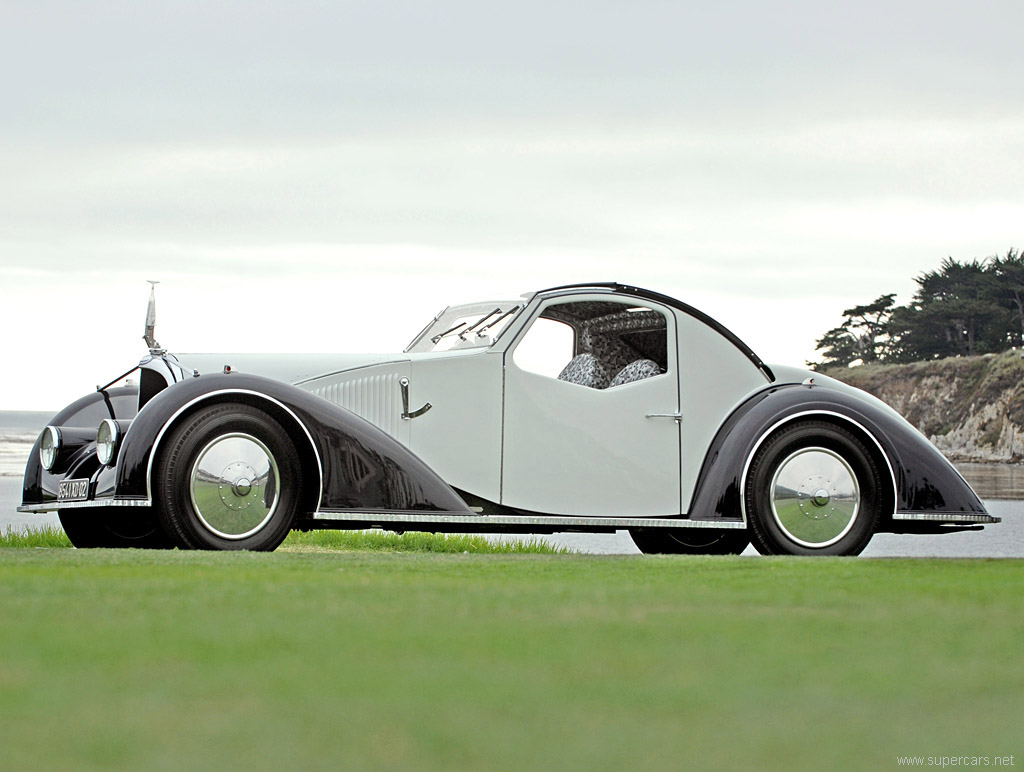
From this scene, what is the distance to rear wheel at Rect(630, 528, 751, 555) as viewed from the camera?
1134 centimetres

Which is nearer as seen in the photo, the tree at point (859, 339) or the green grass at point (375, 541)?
the green grass at point (375, 541)

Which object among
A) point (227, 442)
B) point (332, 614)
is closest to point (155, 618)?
point (332, 614)

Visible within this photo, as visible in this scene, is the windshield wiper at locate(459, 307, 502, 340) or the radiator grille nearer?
the radiator grille

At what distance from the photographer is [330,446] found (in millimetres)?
9070

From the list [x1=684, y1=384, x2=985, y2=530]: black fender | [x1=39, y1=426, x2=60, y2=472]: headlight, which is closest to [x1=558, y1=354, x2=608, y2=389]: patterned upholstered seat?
[x1=684, y1=384, x2=985, y2=530]: black fender

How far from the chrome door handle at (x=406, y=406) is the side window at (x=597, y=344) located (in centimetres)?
75

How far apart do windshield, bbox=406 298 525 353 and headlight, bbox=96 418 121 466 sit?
2570 mm

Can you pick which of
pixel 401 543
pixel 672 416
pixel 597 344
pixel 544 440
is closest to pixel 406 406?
pixel 544 440

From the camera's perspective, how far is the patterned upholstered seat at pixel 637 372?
33.4ft

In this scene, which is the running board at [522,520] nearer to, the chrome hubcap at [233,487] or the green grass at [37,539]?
the chrome hubcap at [233,487]

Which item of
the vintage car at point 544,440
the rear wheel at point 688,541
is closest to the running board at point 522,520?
the vintage car at point 544,440

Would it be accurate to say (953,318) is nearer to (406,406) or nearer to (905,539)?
(905,539)

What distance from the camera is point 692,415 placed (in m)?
10.1

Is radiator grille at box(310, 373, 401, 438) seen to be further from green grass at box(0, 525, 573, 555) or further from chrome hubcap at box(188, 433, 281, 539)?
green grass at box(0, 525, 573, 555)
